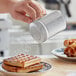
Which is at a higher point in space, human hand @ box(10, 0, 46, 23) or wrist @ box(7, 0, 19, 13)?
wrist @ box(7, 0, 19, 13)

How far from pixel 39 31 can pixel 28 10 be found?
0.12 metres

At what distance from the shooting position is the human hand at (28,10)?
1139mm

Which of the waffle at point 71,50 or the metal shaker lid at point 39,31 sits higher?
the metal shaker lid at point 39,31

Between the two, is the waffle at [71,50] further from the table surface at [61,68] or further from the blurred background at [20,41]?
the blurred background at [20,41]

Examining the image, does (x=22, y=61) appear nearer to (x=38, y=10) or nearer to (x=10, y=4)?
(x=38, y=10)

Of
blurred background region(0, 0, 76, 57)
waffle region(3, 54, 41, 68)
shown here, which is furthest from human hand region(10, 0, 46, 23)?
blurred background region(0, 0, 76, 57)

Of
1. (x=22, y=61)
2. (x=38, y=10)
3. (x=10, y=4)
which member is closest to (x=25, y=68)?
(x=22, y=61)

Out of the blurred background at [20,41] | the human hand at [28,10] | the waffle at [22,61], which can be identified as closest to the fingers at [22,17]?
the human hand at [28,10]

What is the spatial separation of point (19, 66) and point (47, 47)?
151 cm

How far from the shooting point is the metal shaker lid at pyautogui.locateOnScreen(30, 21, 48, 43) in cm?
108

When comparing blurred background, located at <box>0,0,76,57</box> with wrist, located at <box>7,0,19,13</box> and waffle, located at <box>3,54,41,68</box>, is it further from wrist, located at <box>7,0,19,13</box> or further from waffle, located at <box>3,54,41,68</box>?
waffle, located at <box>3,54,41,68</box>

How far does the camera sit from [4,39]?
2311 millimetres

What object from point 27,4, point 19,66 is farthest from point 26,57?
point 27,4

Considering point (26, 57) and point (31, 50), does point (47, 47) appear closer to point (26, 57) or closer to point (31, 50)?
point (31, 50)
